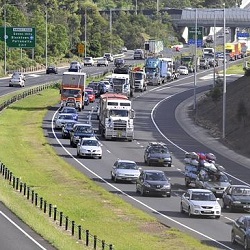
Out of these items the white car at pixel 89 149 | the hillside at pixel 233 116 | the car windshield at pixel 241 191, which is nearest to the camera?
the car windshield at pixel 241 191

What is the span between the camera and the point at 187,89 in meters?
135

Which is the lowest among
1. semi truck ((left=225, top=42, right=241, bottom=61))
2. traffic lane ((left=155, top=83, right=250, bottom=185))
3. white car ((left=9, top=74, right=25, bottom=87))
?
traffic lane ((left=155, top=83, right=250, bottom=185))

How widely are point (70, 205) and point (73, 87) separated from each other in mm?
50557

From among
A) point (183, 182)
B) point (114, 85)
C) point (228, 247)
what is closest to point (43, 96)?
point (114, 85)

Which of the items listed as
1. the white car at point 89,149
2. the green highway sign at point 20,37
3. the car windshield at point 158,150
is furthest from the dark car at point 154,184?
the green highway sign at point 20,37

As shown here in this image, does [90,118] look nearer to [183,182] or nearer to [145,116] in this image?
[145,116]

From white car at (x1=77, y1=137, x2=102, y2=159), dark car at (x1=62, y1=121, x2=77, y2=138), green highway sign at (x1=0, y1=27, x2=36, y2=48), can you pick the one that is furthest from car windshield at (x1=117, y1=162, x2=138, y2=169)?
green highway sign at (x1=0, y1=27, x2=36, y2=48)

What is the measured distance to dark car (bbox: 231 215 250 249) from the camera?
129 ft

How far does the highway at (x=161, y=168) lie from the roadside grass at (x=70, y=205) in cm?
91

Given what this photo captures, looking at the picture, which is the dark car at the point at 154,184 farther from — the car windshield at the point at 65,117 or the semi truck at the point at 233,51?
the semi truck at the point at 233,51

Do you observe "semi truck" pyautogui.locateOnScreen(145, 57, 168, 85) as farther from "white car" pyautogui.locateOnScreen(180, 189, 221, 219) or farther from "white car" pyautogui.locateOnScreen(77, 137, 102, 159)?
"white car" pyautogui.locateOnScreen(180, 189, 221, 219)

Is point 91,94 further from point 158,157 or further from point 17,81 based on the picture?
point 158,157

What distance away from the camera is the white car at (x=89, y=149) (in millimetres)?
69438

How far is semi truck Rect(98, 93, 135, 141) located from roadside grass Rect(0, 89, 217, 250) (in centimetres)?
468
